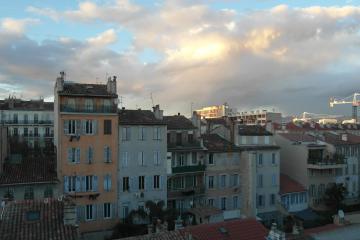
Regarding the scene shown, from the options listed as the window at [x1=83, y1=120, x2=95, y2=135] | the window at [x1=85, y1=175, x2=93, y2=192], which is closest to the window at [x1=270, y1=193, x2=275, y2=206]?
the window at [x1=85, y1=175, x2=93, y2=192]

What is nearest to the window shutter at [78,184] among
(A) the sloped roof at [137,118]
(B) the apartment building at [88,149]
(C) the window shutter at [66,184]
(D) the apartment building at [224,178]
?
(B) the apartment building at [88,149]

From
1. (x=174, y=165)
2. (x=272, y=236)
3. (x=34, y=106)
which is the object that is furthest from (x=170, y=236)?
(x=34, y=106)

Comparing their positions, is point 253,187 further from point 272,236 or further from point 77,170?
point 272,236

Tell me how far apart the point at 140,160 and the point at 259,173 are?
1665 cm

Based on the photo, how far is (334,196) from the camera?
202 ft

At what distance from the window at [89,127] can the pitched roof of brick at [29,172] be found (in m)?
4.73

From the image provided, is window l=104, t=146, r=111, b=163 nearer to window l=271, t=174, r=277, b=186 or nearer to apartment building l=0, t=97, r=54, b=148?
window l=271, t=174, r=277, b=186

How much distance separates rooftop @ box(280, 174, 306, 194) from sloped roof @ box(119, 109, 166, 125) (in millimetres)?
20115

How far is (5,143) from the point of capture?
44.0 metres

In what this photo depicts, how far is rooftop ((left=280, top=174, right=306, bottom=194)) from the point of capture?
5919 centimetres

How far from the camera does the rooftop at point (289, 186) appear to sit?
59191mm

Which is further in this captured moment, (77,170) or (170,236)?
(77,170)

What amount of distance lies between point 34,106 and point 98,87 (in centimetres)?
5101

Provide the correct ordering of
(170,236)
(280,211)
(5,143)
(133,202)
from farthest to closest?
(280,211), (133,202), (5,143), (170,236)
